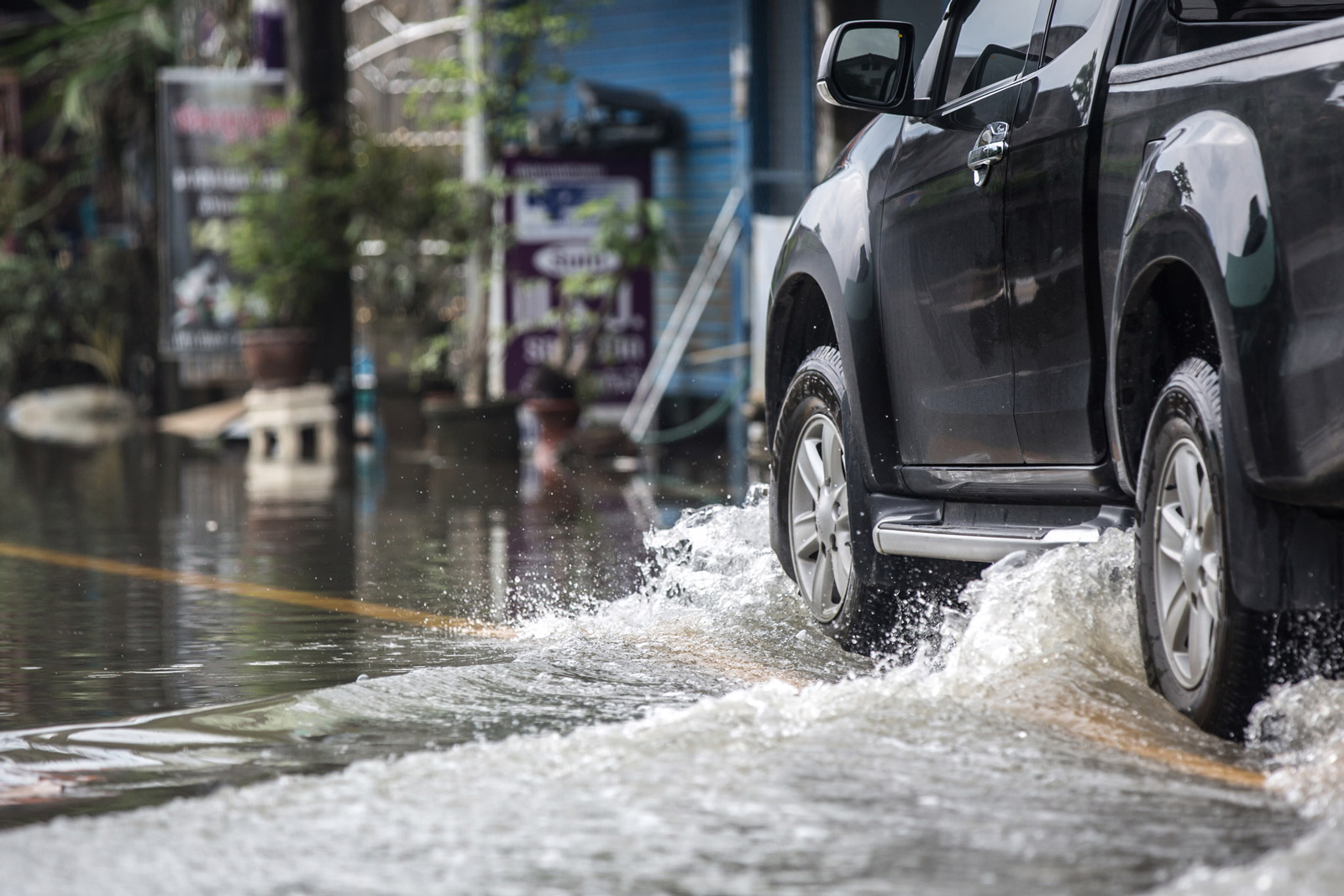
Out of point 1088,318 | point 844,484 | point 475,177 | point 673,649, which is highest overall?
point 475,177

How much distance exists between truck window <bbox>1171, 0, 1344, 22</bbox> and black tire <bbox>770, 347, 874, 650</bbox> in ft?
4.81

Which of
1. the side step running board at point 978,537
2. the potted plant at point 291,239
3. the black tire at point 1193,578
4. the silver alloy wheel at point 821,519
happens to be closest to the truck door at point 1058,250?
the side step running board at point 978,537

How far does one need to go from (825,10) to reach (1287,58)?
10843 mm

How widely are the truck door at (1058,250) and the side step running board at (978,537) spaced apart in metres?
0.15

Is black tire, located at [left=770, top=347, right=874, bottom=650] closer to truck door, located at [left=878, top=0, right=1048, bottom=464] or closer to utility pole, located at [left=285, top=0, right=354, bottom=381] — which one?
truck door, located at [left=878, top=0, right=1048, bottom=464]

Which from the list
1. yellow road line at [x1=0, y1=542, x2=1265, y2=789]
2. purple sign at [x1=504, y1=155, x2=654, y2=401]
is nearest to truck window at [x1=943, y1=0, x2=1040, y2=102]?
yellow road line at [x1=0, y1=542, x2=1265, y2=789]

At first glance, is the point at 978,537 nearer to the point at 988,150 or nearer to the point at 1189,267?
the point at 988,150

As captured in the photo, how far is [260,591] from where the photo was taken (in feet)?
24.1

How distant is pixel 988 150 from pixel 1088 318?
55 centimetres

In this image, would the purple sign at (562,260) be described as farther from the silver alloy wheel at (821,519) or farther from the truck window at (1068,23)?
the truck window at (1068,23)

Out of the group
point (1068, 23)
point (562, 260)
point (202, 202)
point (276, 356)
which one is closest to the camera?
point (1068, 23)

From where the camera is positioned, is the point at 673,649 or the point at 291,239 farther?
the point at 291,239

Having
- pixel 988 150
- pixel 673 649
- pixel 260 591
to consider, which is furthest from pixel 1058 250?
pixel 260 591

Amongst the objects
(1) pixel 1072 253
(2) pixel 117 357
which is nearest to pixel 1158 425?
(1) pixel 1072 253
